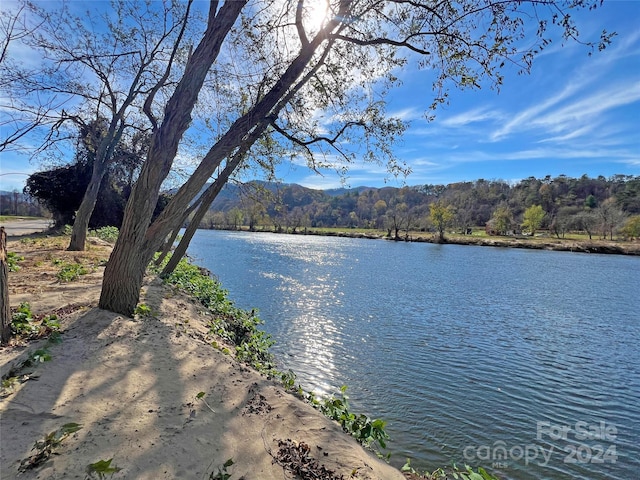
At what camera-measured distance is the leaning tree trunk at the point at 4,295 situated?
430 cm

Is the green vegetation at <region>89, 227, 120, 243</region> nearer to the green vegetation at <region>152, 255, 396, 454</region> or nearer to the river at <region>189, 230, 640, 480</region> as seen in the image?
the river at <region>189, 230, 640, 480</region>

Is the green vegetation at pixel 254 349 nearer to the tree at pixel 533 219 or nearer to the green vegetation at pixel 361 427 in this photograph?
the green vegetation at pixel 361 427

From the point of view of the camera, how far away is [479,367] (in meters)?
10.0

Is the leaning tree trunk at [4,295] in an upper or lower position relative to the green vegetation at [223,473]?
upper

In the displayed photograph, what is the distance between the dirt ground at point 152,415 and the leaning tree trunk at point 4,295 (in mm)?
317

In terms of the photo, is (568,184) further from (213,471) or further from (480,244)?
(213,471)

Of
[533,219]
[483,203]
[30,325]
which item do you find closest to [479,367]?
[30,325]

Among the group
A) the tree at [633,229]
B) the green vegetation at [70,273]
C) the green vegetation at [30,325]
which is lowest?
the green vegetation at [30,325]

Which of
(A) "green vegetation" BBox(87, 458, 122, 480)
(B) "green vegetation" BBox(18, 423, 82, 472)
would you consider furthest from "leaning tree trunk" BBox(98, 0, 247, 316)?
(A) "green vegetation" BBox(87, 458, 122, 480)

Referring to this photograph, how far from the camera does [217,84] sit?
373 inches

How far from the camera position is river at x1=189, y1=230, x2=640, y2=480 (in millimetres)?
6414

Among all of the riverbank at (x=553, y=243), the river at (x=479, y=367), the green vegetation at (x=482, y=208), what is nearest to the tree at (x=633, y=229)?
the green vegetation at (x=482, y=208)

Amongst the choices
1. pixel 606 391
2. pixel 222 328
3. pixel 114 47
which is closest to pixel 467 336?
pixel 606 391

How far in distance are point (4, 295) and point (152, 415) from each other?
8.80ft
